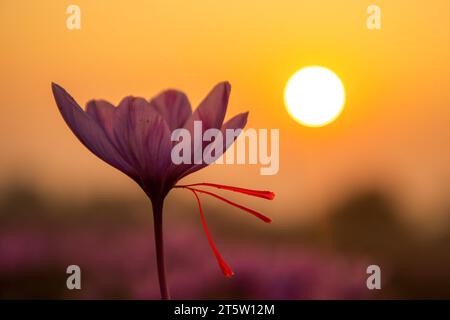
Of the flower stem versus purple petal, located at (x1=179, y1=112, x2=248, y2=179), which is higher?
purple petal, located at (x1=179, y1=112, x2=248, y2=179)

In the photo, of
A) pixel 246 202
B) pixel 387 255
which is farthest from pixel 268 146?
pixel 387 255

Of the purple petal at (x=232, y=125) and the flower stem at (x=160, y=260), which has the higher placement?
the purple petal at (x=232, y=125)

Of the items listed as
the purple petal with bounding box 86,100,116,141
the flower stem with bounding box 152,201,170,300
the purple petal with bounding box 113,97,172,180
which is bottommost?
the flower stem with bounding box 152,201,170,300

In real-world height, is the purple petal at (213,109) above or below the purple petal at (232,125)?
above

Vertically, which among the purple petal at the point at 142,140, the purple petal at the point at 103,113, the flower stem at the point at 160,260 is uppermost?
the purple petal at the point at 103,113
